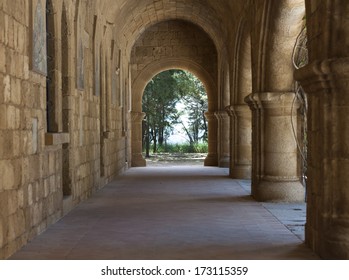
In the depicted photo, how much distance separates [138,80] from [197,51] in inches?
81.7

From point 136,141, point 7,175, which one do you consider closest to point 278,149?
point 7,175

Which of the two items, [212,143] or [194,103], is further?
[194,103]

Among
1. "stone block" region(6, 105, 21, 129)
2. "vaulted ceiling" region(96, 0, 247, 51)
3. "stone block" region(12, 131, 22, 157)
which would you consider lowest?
"stone block" region(12, 131, 22, 157)

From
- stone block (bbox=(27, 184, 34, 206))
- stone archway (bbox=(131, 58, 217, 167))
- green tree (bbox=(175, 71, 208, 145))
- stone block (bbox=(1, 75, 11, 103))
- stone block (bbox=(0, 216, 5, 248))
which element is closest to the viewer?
stone block (bbox=(0, 216, 5, 248))

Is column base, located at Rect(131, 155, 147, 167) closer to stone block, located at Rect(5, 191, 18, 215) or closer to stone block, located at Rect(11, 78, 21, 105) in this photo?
stone block, located at Rect(11, 78, 21, 105)

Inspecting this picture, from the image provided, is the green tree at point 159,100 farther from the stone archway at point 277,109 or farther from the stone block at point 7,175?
the stone block at point 7,175

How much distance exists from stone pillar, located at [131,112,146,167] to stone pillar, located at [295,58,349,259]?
43.2ft

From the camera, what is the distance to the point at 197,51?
18016 mm

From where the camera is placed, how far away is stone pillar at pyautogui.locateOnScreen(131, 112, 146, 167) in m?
17.8

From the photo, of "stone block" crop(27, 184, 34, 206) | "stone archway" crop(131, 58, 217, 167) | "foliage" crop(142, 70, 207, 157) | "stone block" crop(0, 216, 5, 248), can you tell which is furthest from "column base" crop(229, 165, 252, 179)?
"foliage" crop(142, 70, 207, 157)

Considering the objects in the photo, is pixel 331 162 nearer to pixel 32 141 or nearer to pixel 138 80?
pixel 32 141

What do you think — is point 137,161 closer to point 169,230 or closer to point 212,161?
point 212,161

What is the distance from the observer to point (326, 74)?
4.34 metres

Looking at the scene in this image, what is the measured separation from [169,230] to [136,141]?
473 inches
